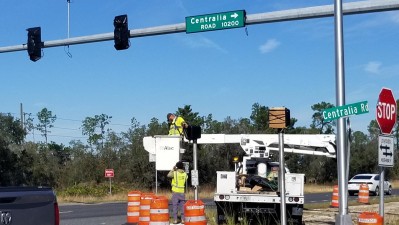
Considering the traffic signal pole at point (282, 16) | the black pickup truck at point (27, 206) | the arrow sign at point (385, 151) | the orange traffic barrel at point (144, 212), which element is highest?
the traffic signal pole at point (282, 16)

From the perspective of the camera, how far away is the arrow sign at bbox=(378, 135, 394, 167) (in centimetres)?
1172

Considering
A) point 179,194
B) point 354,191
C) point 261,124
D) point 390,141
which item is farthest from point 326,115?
point 261,124

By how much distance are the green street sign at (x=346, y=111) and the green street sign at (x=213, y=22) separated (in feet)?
16.9

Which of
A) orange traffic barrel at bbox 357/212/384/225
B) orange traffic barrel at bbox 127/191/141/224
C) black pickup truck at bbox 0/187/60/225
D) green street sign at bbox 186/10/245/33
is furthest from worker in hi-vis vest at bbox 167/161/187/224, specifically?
black pickup truck at bbox 0/187/60/225

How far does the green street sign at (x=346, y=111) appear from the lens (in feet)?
38.5

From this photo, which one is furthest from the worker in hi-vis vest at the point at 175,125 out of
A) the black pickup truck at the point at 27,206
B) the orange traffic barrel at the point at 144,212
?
the black pickup truck at the point at 27,206

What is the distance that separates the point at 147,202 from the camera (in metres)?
17.8

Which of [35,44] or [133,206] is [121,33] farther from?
[133,206]

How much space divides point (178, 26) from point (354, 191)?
2924 centimetres

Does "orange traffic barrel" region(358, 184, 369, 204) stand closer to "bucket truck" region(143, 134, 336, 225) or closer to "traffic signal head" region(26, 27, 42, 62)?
"bucket truck" region(143, 134, 336, 225)

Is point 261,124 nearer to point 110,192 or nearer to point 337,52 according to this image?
point 110,192

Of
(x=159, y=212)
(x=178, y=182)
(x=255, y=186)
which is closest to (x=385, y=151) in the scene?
(x=159, y=212)

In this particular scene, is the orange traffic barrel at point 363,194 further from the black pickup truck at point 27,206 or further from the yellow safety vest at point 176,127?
the black pickup truck at point 27,206

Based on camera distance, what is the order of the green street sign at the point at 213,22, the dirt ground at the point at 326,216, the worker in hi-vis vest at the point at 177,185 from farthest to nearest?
the worker in hi-vis vest at the point at 177,185 → the dirt ground at the point at 326,216 → the green street sign at the point at 213,22
